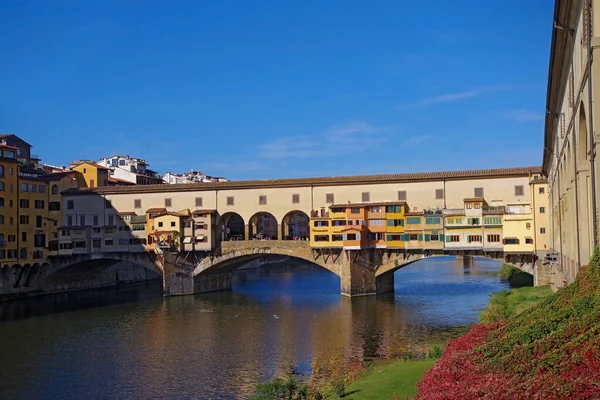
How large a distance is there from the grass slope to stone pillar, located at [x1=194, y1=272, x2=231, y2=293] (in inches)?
1369

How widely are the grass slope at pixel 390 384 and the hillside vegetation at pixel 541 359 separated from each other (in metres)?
2.79

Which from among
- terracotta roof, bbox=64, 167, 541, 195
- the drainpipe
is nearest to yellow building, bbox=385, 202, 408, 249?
terracotta roof, bbox=64, 167, 541, 195

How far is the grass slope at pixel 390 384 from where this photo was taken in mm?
15672

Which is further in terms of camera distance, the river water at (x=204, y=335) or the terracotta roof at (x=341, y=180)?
the terracotta roof at (x=341, y=180)

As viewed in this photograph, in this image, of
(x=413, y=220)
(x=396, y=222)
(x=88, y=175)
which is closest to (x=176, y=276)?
(x=396, y=222)

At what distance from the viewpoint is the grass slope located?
1567cm

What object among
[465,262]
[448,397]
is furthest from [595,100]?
[465,262]

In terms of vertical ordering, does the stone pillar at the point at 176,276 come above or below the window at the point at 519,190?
below

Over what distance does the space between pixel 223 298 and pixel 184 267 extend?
530 centimetres

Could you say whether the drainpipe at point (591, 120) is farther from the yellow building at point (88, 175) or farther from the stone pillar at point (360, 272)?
the yellow building at point (88, 175)

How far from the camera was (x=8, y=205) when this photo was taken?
5203 cm

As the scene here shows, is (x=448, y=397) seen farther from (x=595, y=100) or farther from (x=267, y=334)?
(x=267, y=334)

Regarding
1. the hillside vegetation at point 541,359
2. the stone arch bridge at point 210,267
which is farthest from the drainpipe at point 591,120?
the stone arch bridge at point 210,267

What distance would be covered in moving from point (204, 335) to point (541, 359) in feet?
85.3
